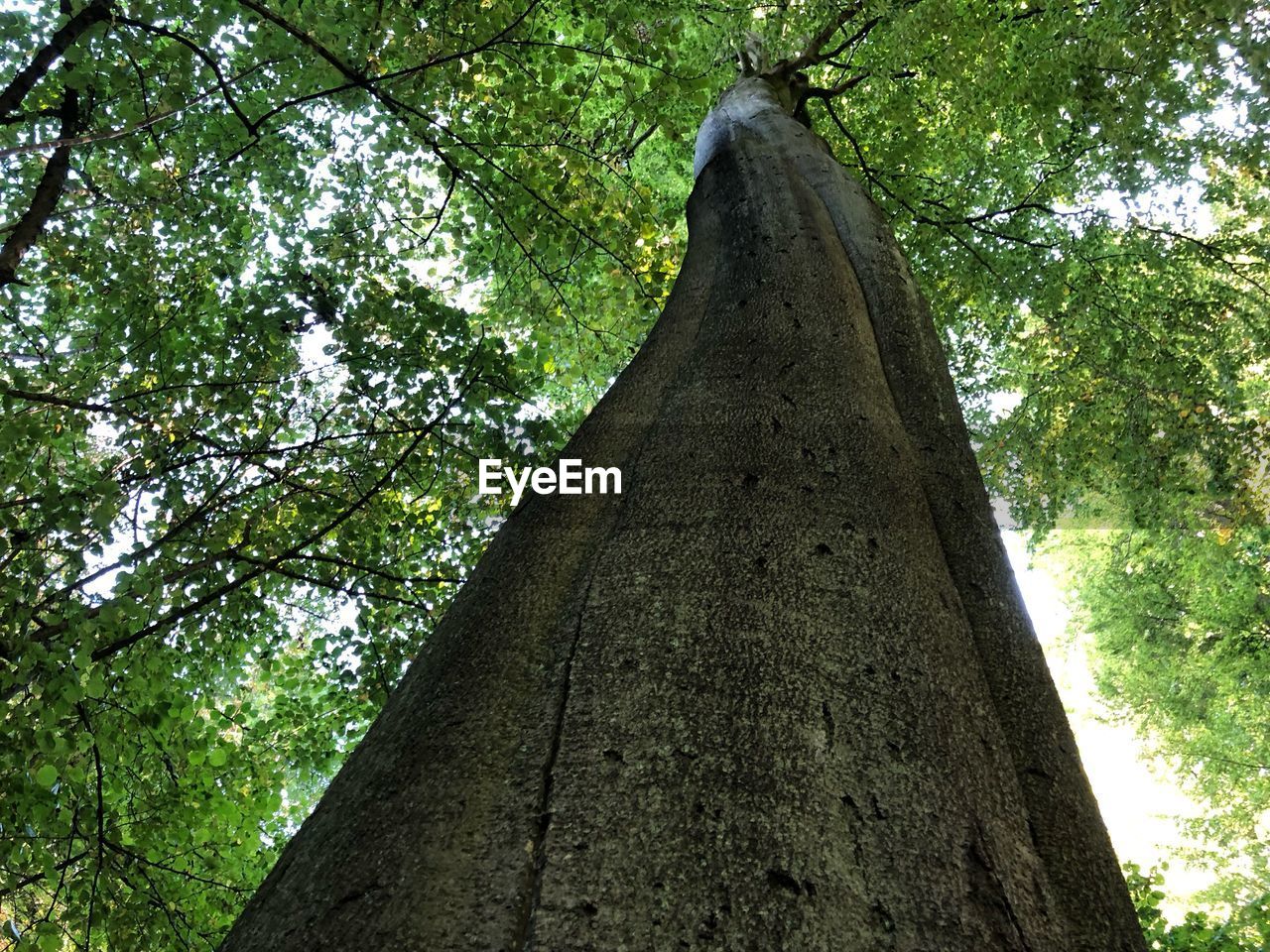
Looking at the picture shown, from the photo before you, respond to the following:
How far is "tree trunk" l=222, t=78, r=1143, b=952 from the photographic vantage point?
3.18ft

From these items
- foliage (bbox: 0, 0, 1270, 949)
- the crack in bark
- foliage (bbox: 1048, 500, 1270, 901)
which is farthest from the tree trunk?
foliage (bbox: 1048, 500, 1270, 901)

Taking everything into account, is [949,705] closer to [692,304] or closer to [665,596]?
[665,596]

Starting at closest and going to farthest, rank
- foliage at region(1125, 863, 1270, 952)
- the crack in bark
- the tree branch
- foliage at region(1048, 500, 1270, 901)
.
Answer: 1. the crack in bark
2. the tree branch
3. foliage at region(1125, 863, 1270, 952)
4. foliage at region(1048, 500, 1270, 901)

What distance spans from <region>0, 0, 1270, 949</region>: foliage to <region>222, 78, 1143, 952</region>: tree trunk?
1339 millimetres

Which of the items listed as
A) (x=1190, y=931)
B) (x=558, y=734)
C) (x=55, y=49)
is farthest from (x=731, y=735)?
(x=1190, y=931)

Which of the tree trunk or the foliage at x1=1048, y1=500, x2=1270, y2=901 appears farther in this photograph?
the foliage at x1=1048, y1=500, x2=1270, y2=901

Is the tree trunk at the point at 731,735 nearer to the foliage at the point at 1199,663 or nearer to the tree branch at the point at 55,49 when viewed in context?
the tree branch at the point at 55,49

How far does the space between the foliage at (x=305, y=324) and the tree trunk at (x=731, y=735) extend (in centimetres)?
134

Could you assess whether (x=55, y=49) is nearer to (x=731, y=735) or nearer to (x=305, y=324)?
(x=305, y=324)

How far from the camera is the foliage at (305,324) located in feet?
9.05

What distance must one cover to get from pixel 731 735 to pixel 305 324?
332 cm

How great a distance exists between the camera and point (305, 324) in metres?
3.77

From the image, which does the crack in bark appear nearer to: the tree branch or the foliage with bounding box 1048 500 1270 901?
the tree branch

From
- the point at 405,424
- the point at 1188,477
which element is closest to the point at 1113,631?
the point at 1188,477
